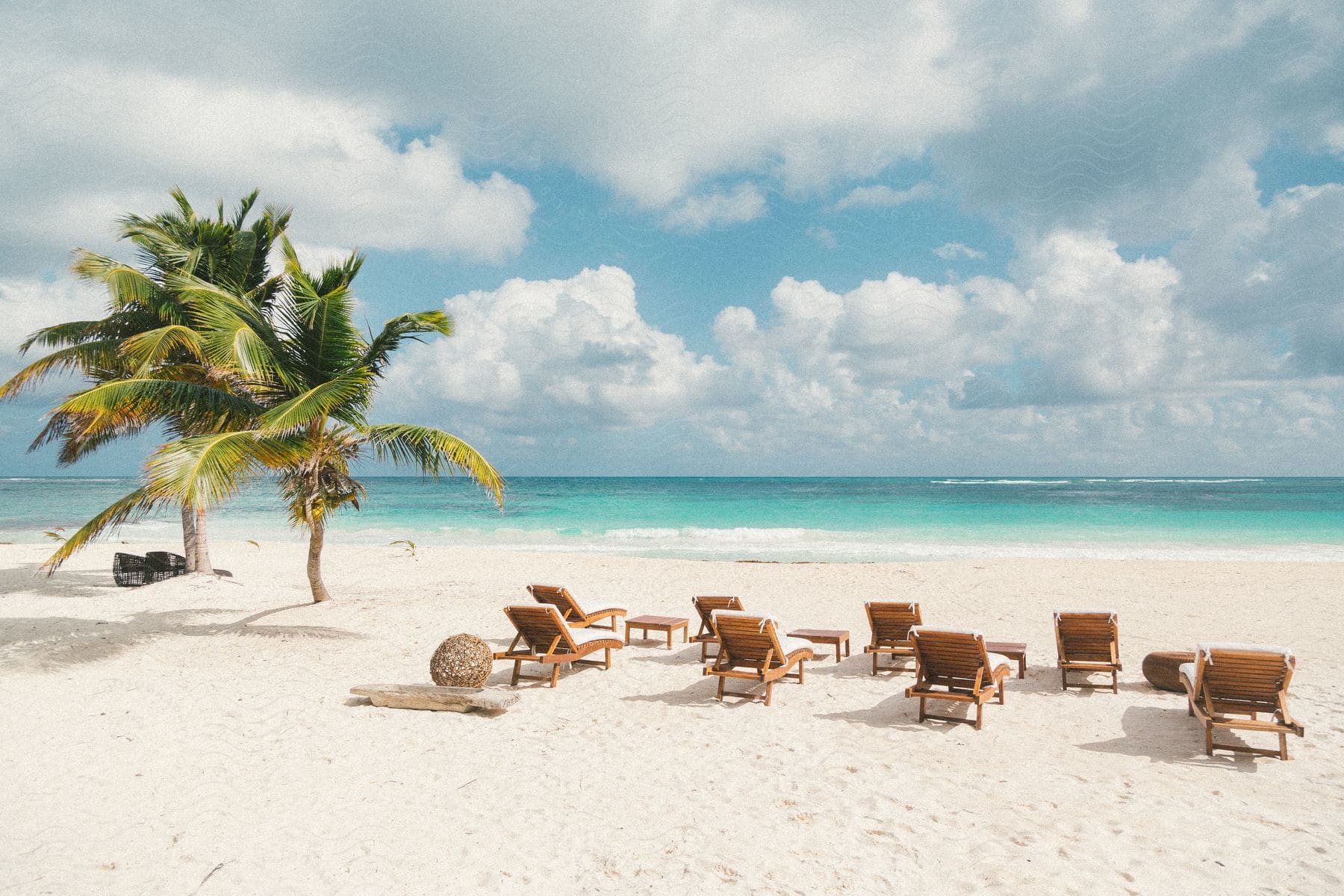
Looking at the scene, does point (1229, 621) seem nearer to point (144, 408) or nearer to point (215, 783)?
point (215, 783)

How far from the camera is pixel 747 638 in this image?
6871 mm

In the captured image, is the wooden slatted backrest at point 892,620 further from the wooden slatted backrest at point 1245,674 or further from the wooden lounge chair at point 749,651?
the wooden slatted backrest at point 1245,674

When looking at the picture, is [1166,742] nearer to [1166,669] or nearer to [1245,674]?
[1245,674]

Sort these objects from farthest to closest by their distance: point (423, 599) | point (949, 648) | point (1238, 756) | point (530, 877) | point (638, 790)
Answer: point (423, 599)
point (949, 648)
point (1238, 756)
point (638, 790)
point (530, 877)

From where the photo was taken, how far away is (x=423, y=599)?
1184 cm

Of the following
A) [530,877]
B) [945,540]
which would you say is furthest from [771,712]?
[945,540]

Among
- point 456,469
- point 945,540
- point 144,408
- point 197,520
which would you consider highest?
point 144,408

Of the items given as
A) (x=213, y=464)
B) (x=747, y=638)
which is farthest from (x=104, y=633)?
(x=747, y=638)

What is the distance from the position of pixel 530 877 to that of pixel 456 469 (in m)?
7.00

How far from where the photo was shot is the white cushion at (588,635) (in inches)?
313

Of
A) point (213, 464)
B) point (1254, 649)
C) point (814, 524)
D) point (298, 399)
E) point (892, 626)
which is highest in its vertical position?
point (298, 399)

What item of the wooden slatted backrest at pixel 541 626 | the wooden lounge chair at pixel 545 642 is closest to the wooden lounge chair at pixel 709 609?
the wooden lounge chair at pixel 545 642

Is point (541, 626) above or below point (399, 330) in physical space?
below

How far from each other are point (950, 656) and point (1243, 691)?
2079 millimetres
